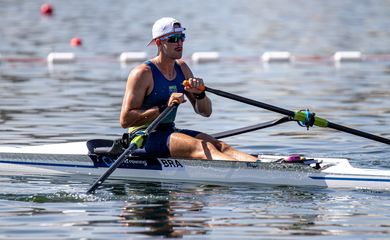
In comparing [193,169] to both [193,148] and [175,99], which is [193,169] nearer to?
→ [193,148]

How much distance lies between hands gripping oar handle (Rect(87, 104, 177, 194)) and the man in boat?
0.23m

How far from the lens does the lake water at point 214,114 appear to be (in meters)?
10.4

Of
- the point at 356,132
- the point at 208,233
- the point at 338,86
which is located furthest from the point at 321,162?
the point at 338,86

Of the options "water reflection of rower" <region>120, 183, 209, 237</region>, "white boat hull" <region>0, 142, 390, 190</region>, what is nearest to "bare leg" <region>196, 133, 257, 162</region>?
"white boat hull" <region>0, 142, 390, 190</region>

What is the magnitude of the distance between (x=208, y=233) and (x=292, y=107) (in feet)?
33.1

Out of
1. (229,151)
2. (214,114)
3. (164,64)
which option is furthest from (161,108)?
(214,114)

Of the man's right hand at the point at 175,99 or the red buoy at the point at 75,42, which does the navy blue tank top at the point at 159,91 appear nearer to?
the man's right hand at the point at 175,99

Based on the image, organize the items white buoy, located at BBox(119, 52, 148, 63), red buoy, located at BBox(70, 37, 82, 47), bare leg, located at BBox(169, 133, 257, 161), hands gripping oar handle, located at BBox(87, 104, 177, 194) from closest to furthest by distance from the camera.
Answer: hands gripping oar handle, located at BBox(87, 104, 177, 194) → bare leg, located at BBox(169, 133, 257, 161) → white buoy, located at BBox(119, 52, 148, 63) → red buoy, located at BBox(70, 37, 82, 47)

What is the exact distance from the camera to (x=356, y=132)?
498 inches

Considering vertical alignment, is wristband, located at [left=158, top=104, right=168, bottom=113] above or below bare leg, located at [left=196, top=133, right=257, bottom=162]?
above

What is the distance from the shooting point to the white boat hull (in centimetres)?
1205

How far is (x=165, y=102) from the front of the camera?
502 inches

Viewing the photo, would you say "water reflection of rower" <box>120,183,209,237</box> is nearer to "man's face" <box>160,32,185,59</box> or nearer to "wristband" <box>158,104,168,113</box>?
"wristband" <box>158,104,168,113</box>

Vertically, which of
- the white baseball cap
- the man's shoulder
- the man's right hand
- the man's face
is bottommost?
the man's right hand
